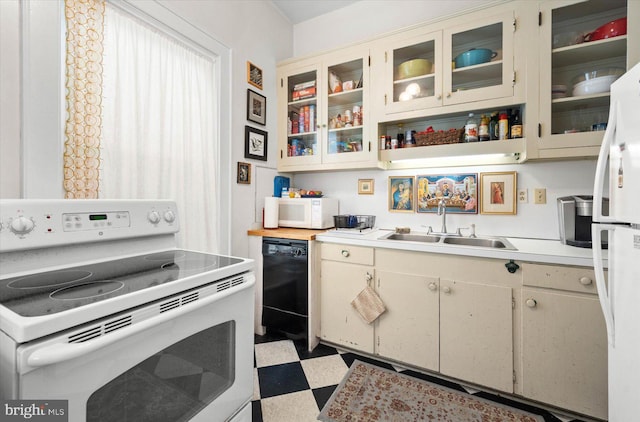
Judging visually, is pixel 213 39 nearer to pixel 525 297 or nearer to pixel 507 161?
pixel 507 161

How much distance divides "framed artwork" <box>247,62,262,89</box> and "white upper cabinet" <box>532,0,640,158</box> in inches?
78.3

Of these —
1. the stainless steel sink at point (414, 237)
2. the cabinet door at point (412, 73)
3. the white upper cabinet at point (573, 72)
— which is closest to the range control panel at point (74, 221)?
the stainless steel sink at point (414, 237)

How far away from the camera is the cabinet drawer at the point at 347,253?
1.91m

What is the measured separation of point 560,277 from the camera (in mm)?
1407

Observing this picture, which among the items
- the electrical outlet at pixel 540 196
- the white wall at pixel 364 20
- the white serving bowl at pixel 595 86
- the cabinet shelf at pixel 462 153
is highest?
the white wall at pixel 364 20

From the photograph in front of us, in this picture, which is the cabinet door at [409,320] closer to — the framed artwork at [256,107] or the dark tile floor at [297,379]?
the dark tile floor at [297,379]

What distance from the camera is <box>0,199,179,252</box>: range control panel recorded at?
35.1 inches

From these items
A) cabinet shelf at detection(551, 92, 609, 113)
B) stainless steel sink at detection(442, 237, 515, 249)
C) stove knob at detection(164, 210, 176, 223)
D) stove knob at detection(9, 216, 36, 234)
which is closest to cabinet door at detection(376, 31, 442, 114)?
cabinet shelf at detection(551, 92, 609, 113)

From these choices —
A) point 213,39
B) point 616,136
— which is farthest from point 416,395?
point 213,39

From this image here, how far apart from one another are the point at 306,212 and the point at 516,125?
159cm

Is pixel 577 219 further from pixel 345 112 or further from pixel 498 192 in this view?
pixel 345 112

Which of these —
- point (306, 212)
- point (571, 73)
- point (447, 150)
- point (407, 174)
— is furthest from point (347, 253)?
point (571, 73)

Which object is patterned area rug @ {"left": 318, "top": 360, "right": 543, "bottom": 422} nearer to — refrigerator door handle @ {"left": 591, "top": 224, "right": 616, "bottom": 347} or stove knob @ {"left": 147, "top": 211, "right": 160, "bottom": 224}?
refrigerator door handle @ {"left": 591, "top": 224, "right": 616, "bottom": 347}

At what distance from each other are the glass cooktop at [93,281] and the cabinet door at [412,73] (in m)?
1.69
